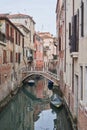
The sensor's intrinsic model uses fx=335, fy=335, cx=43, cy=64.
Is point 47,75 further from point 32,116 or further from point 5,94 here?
point 32,116

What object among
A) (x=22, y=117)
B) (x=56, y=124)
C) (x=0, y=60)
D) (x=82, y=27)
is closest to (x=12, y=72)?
(x=0, y=60)

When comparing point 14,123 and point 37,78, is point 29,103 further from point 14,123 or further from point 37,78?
point 37,78

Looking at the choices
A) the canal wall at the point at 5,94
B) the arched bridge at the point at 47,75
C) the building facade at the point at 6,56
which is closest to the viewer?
the canal wall at the point at 5,94

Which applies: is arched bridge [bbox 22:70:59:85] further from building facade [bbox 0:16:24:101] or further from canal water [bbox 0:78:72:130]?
canal water [bbox 0:78:72:130]

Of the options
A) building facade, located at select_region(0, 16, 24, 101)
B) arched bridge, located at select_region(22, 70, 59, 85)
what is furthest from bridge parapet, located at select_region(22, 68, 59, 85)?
building facade, located at select_region(0, 16, 24, 101)

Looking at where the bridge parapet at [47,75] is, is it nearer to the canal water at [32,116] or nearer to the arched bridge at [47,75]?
the arched bridge at [47,75]

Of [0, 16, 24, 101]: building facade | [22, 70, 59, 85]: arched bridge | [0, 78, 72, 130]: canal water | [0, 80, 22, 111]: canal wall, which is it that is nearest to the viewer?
[0, 78, 72, 130]: canal water

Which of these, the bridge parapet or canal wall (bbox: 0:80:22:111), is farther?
the bridge parapet

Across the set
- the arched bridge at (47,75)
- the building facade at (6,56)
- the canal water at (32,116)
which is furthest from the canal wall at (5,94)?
the arched bridge at (47,75)

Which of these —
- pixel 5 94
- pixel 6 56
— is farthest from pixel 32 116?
pixel 6 56

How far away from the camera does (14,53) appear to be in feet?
102

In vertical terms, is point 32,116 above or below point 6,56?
below

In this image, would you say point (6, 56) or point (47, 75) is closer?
point (6, 56)

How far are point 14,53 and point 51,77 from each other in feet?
17.8
